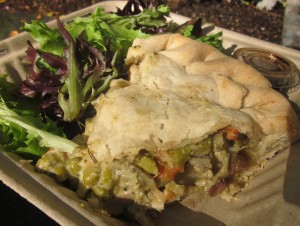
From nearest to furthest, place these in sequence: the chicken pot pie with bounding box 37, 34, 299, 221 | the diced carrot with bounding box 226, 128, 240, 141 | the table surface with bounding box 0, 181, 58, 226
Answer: the chicken pot pie with bounding box 37, 34, 299, 221 < the diced carrot with bounding box 226, 128, 240, 141 < the table surface with bounding box 0, 181, 58, 226

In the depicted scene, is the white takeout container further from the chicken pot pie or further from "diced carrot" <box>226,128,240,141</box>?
"diced carrot" <box>226,128,240,141</box>

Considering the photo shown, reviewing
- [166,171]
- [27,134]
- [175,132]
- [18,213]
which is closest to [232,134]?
[175,132]

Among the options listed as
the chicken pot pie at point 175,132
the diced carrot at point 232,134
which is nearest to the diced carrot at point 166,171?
the chicken pot pie at point 175,132

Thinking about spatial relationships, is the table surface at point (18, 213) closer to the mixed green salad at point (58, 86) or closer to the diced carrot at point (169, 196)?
the mixed green salad at point (58, 86)

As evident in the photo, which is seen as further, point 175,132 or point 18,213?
point 18,213

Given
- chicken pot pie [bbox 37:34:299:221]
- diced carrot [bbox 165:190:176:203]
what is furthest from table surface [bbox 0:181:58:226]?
diced carrot [bbox 165:190:176:203]

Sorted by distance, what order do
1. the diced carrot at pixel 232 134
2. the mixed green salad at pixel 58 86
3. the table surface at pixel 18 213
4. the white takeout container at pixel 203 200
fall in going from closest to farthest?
the white takeout container at pixel 203 200
the diced carrot at pixel 232 134
the mixed green salad at pixel 58 86
the table surface at pixel 18 213

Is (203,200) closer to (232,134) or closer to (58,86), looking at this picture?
(232,134)
